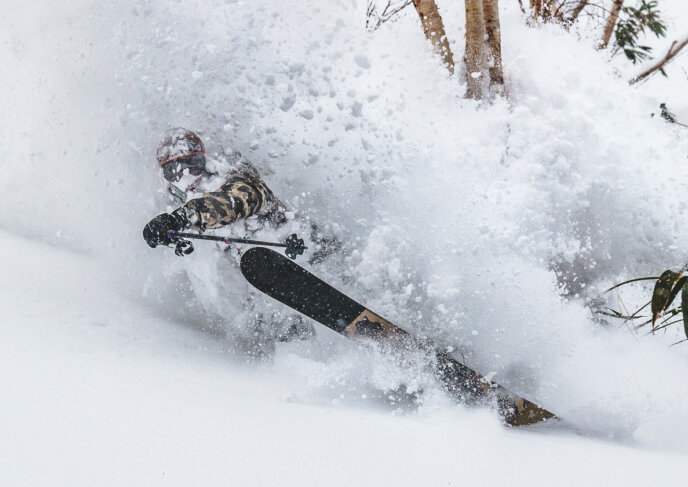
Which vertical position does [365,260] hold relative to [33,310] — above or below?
above

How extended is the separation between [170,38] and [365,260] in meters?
2.06

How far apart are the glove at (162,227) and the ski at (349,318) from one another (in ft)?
2.40

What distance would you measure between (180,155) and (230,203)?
19.3 inches

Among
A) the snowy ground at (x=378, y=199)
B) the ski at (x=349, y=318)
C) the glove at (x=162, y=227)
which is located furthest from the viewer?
the ski at (x=349, y=318)

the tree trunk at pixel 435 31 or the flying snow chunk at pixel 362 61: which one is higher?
the tree trunk at pixel 435 31

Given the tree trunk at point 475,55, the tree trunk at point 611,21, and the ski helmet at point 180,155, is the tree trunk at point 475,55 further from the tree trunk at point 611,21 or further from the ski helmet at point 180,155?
the tree trunk at point 611,21

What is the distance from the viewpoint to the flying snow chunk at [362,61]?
11.1 ft

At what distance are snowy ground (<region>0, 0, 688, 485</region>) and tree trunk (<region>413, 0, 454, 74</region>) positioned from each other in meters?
0.12

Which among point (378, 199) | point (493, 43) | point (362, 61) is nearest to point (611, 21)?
point (493, 43)

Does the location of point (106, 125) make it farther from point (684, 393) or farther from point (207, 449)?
point (684, 393)

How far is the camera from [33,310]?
2676 millimetres

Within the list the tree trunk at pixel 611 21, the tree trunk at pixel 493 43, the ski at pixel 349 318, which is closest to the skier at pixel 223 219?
the ski at pixel 349 318

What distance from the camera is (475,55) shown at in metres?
3.78

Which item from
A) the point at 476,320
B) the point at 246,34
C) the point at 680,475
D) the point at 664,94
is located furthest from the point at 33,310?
the point at 664,94
